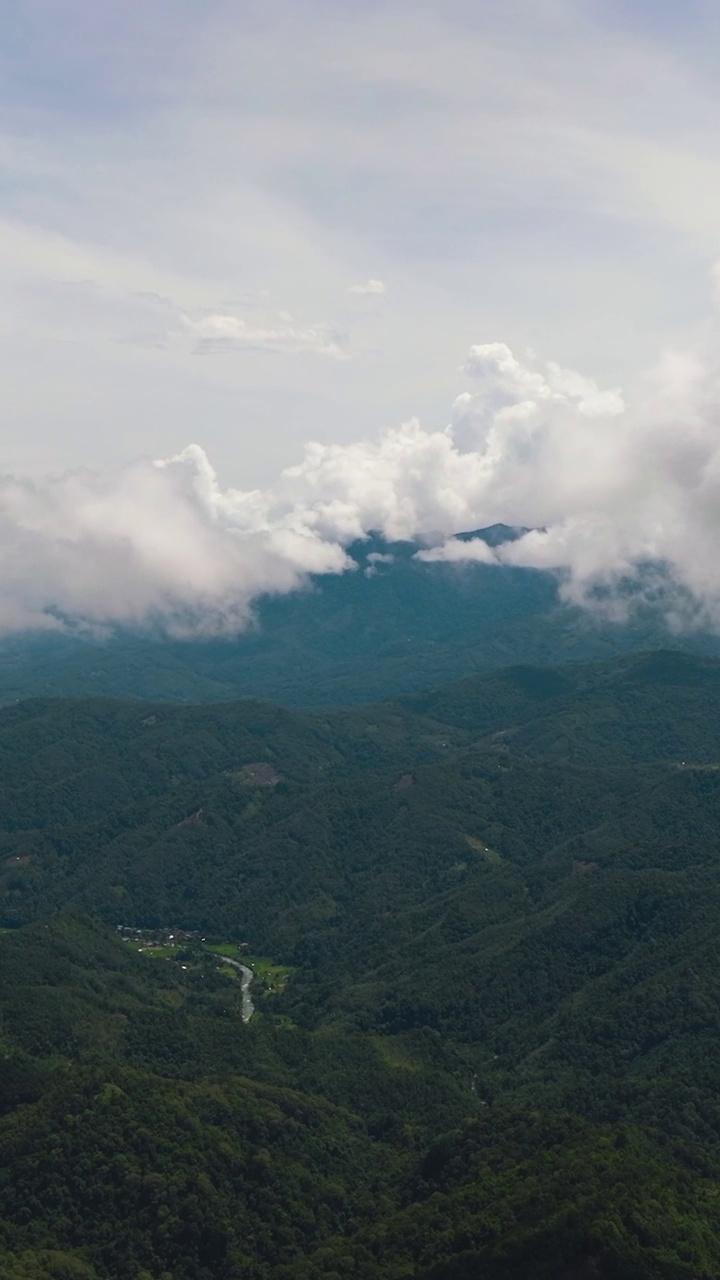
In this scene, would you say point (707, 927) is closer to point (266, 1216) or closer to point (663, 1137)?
point (663, 1137)

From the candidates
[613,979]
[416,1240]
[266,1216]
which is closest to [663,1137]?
[416,1240]

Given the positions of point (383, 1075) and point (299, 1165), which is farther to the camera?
point (383, 1075)

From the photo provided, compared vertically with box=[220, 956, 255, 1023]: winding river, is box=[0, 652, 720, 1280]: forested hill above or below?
above

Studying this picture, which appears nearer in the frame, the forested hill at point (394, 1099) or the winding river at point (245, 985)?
the forested hill at point (394, 1099)

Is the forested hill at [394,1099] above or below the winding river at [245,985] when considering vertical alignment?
above

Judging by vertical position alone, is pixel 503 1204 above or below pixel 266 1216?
above

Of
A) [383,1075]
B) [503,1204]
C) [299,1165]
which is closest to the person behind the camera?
[503,1204]

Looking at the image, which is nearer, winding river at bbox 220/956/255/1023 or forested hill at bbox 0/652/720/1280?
forested hill at bbox 0/652/720/1280

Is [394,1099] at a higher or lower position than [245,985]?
higher

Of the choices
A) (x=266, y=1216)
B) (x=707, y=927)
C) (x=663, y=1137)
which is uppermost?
(x=707, y=927)

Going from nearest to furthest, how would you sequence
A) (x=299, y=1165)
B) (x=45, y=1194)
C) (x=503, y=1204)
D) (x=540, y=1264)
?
(x=540, y=1264), (x=503, y=1204), (x=45, y=1194), (x=299, y=1165)

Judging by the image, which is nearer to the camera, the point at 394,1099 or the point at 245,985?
the point at 394,1099
